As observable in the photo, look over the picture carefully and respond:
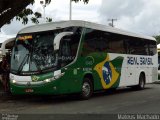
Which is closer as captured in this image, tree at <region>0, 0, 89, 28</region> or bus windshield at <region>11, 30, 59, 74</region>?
bus windshield at <region>11, 30, 59, 74</region>

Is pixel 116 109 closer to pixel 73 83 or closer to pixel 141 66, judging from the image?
pixel 73 83

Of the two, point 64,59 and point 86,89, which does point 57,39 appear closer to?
point 64,59

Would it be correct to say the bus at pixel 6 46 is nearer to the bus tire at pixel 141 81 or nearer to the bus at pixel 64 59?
the bus at pixel 64 59

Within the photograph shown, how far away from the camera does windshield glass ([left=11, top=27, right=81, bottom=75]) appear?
55.6 ft

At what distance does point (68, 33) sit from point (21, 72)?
2362 mm

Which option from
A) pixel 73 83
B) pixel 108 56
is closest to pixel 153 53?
pixel 108 56

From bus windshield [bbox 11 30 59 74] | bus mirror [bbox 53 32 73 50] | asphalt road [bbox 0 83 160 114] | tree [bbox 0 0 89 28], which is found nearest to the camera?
asphalt road [bbox 0 83 160 114]

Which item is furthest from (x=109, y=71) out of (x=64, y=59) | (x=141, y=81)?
(x=141, y=81)

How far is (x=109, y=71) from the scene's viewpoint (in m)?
20.6

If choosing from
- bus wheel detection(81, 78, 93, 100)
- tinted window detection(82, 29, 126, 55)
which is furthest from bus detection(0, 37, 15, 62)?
bus wheel detection(81, 78, 93, 100)

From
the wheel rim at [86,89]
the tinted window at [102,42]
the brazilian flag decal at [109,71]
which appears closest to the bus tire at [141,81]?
the tinted window at [102,42]

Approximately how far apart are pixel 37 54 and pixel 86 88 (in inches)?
108

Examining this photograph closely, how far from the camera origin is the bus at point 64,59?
16.9 metres

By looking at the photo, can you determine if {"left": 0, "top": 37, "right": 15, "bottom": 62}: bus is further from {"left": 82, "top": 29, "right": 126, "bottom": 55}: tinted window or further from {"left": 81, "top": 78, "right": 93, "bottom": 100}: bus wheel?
{"left": 81, "top": 78, "right": 93, "bottom": 100}: bus wheel
